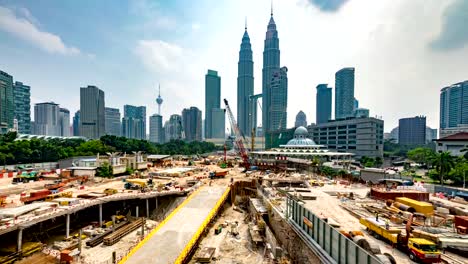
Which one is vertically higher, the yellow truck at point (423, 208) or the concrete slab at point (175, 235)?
the yellow truck at point (423, 208)

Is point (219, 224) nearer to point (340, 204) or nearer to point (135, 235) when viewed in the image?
point (135, 235)

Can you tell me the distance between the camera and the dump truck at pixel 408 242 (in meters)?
19.2

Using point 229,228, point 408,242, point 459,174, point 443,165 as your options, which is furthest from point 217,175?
point 459,174

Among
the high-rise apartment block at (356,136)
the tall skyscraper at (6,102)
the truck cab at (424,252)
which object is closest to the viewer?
the truck cab at (424,252)

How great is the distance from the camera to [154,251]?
82.3 feet

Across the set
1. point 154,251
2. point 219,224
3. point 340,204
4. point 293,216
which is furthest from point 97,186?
point 340,204

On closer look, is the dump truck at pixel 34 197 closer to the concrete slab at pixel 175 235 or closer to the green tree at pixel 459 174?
the concrete slab at pixel 175 235

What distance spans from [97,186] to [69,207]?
2041 cm

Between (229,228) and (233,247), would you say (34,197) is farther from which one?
(233,247)

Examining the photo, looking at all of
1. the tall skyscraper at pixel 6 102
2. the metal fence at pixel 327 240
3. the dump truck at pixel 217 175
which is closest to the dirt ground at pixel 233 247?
the metal fence at pixel 327 240

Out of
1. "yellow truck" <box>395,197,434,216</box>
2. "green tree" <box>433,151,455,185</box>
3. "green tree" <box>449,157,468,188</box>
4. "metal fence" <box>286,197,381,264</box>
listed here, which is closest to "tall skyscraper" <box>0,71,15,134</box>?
"metal fence" <box>286,197,381,264</box>

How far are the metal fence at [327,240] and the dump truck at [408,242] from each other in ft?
22.9

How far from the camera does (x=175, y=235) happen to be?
95.9 feet

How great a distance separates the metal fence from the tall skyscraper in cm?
22572
